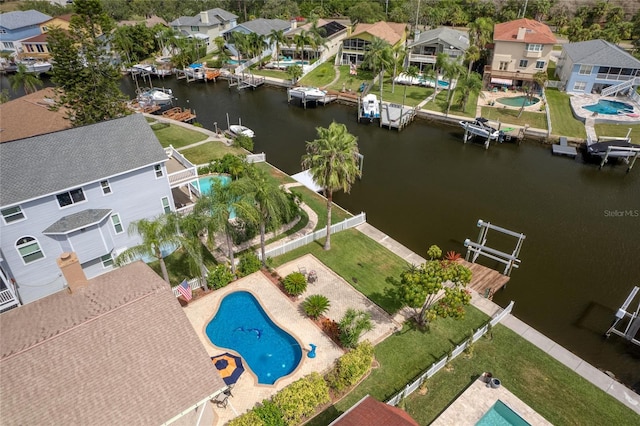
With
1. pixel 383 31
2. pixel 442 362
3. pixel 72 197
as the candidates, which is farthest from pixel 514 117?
pixel 72 197

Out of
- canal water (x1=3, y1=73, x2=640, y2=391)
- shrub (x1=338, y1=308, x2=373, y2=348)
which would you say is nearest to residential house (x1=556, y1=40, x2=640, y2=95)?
canal water (x1=3, y1=73, x2=640, y2=391)

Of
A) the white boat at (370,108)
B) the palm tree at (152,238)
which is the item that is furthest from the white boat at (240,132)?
the palm tree at (152,238)

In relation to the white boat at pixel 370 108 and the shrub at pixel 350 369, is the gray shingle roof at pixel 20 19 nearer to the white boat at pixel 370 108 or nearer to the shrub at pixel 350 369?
the white boat at pixel 370 108

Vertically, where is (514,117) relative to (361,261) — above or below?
above

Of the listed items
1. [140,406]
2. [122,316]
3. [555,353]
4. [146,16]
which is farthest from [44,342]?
[146,16]

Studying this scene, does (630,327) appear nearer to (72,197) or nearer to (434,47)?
(72,197)

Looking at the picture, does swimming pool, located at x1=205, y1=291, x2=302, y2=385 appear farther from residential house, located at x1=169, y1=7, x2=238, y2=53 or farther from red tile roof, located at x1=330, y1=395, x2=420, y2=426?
residential house, located at x1=169, y1=7, x2=238, y2=53
